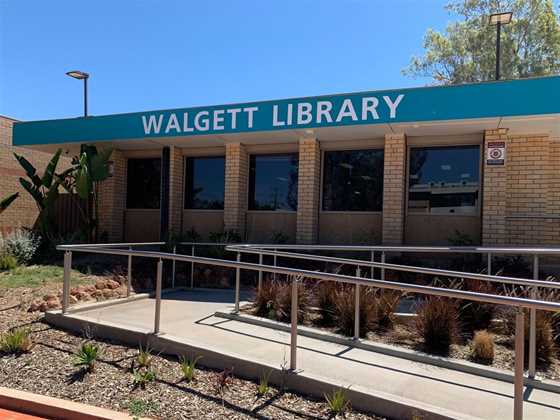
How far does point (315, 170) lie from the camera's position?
36.4 ft

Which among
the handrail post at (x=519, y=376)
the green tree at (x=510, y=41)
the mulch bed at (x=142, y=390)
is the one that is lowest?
the mulch bed at (x=142, y=390)

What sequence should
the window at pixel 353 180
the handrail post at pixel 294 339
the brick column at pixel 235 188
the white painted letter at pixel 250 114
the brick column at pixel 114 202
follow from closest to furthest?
1. the handrail post at pixel 294 339
2. the white painted letter at pixel 250 114
3. the window at pixel 353 180
4. the brick column at pixel 235 188
5. the brick column at pixel 114 202

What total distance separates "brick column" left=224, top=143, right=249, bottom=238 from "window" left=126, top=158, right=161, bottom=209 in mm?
2592

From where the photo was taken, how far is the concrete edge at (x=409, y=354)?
14.6 ft

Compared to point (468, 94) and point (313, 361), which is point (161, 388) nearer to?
point (313, 361)

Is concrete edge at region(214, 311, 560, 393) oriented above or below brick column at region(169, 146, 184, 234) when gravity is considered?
below

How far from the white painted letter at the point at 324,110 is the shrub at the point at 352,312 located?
14.7ft

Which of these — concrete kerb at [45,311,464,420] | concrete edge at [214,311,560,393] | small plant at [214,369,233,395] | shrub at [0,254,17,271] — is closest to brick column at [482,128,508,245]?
concrete edge at [214,311,560,393]

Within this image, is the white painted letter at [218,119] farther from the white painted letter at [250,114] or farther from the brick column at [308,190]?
the brick column at [308,190]

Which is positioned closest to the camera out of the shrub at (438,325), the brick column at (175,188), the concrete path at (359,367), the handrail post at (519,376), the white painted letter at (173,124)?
the handrail post at (519,376)

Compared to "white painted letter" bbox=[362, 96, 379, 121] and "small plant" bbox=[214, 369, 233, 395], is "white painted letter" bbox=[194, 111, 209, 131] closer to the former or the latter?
"white painted letter" bbox=[362, 96, 379, 121]

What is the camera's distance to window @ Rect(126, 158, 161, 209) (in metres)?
13.6

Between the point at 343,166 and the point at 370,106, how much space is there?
2.28 m

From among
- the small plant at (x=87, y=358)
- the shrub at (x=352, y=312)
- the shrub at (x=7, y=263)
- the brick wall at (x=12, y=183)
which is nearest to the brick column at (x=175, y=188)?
the shrub at (x=7, y=263)
